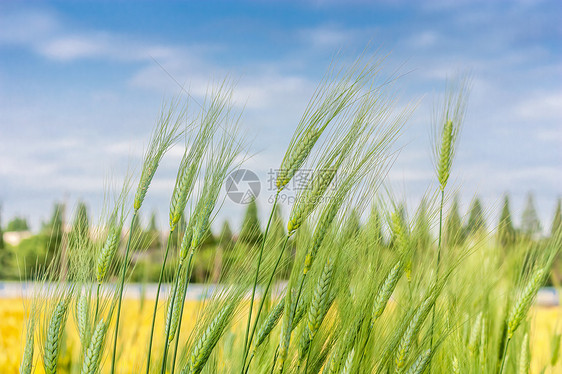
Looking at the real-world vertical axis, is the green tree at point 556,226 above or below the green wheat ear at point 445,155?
below

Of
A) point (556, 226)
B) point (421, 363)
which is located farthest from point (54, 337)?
point (556, 226)

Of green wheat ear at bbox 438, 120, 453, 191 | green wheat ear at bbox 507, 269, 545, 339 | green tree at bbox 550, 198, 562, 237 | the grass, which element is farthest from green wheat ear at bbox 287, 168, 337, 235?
green tree at bbox 550, 198, 562, 237

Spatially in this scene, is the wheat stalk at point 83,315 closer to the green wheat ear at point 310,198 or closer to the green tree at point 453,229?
the green wheat ear at point 310,198

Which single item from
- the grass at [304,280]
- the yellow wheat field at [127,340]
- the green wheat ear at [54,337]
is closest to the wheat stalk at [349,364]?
the grass at [304,280]

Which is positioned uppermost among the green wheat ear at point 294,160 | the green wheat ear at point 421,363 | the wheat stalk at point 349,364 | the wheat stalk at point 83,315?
the green wheat ear at point 294,160

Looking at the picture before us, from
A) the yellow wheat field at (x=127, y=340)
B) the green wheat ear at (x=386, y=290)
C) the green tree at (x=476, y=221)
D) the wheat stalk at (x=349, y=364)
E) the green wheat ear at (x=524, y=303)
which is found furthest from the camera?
the yellow wheat field at (x=127, y=340)

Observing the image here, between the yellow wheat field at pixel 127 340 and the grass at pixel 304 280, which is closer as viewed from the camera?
the grass at pixel 304 280

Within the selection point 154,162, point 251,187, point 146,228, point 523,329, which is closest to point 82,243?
point 146,228

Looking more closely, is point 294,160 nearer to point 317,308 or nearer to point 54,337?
point 317,308

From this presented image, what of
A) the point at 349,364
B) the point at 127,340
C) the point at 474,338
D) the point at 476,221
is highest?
the point at 476,221

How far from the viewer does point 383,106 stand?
103 centimetres

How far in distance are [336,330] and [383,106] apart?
19.8 inches

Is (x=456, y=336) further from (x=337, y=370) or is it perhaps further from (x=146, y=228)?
(x=146, y=228)

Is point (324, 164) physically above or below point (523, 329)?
above
